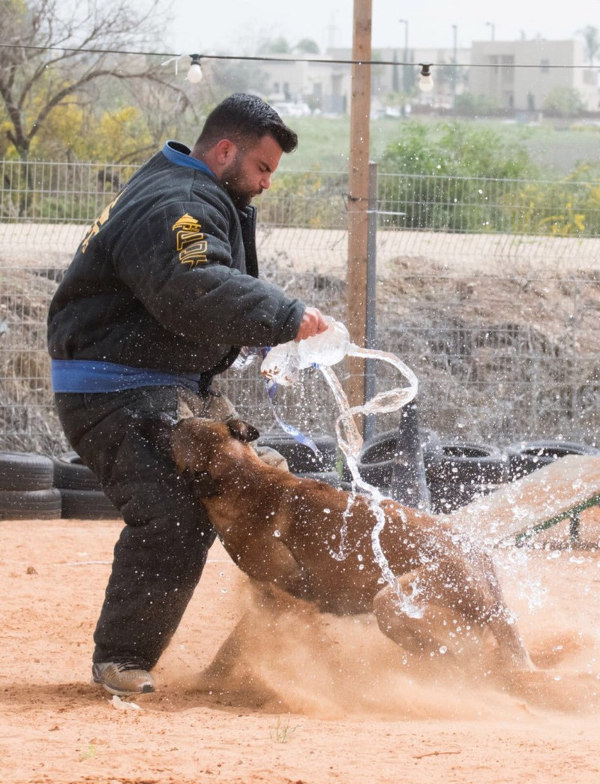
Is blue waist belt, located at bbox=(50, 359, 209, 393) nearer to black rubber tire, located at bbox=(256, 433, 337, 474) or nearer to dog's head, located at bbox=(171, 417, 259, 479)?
dog's head, located at bbox=(171, 417, 259, 479)

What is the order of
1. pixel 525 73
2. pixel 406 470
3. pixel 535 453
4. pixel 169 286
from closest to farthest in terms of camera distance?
pixel 169 286, pixel 406 470, pixel 535 453, pixel 525 73

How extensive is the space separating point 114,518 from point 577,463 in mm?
3965

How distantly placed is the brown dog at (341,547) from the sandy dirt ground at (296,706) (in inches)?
7.7

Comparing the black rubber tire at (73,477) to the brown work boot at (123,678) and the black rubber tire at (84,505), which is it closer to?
the black rubber tire at (84,505)

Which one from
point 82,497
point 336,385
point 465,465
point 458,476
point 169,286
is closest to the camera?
point 169,286

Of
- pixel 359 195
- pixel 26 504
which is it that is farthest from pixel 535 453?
pixel 26 504

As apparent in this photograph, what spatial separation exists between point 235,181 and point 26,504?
17.9 feet

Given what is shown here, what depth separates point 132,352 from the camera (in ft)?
14.4

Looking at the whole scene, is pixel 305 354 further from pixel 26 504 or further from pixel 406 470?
pixel 26 504

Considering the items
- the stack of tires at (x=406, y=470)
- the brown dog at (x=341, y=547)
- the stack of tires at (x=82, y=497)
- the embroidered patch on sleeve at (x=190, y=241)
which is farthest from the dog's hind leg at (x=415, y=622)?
the stack of tires at (x=82, y=497)

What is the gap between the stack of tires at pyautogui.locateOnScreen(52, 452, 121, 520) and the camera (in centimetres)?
938

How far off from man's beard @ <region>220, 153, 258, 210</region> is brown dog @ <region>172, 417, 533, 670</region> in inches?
37.3

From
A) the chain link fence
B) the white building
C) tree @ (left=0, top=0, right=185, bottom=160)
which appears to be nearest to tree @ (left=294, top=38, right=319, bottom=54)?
the white building

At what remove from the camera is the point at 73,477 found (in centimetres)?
945
